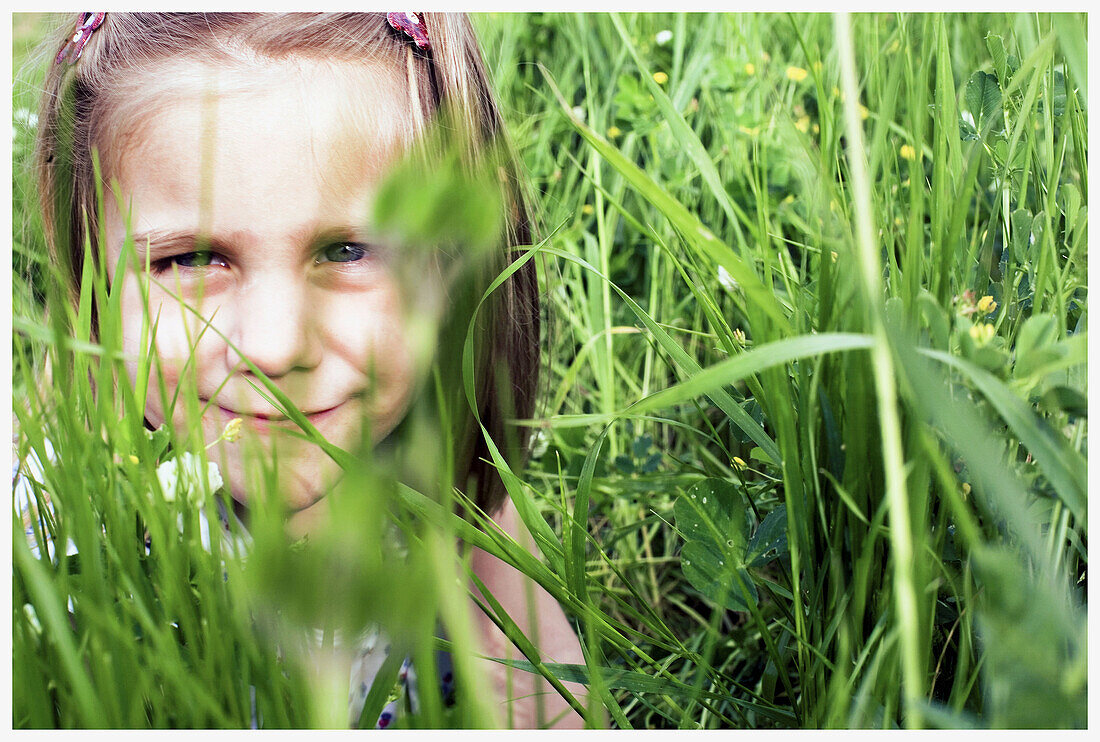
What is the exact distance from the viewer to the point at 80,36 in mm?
746

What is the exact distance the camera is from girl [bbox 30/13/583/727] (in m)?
0.66

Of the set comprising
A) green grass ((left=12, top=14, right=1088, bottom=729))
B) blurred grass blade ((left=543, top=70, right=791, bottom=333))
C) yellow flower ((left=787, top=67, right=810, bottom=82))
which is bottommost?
green grass ((left=12, top=14, right=1088, bottom=729))

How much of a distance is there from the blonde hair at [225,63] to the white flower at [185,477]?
244 mm

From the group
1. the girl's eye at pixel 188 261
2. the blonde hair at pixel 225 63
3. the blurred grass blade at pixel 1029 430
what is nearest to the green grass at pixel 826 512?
the blurred grass blade at pixel 1029 430

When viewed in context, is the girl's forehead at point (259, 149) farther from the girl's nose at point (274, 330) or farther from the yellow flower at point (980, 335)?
the yellow flower at point (980, 335)

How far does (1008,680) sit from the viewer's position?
1.22 feet

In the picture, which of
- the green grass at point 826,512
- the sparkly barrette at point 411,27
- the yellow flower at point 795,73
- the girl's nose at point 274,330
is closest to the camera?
the green grass at point 826,512

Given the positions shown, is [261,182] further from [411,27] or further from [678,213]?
[678,213]

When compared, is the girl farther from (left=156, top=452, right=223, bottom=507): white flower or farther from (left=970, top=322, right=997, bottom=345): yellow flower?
(left=970, top=322, right=997, bottom=345): yellow flower

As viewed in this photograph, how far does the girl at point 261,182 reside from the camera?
26.1 inches

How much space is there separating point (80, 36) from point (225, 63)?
155 millimetres

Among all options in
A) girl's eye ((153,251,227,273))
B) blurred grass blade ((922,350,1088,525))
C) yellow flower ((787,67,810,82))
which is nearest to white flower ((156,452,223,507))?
girl's eye ((153,251,227,273))

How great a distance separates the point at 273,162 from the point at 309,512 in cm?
43

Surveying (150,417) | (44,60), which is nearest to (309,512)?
(150,417)
